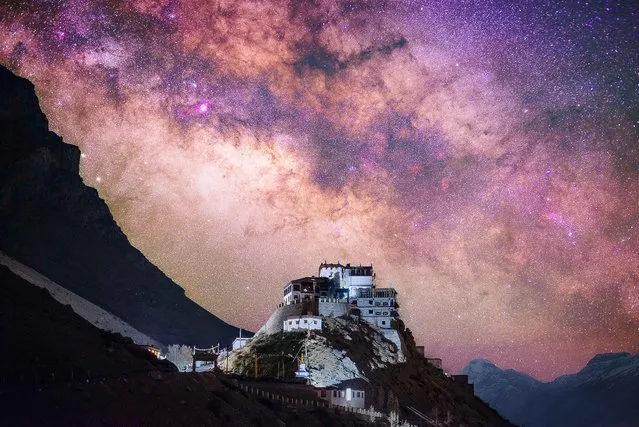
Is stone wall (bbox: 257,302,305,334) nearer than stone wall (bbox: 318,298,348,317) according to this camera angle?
Yes

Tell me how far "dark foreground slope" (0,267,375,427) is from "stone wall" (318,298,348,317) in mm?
61405

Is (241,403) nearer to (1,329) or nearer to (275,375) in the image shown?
(1,329)

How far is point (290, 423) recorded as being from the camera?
271ft

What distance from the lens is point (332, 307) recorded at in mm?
148375

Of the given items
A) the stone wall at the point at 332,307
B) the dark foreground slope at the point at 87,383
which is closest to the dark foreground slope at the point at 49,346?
the dark foreground slope at the point at 87,383

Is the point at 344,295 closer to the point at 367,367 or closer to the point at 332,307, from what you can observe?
the point at 332,307

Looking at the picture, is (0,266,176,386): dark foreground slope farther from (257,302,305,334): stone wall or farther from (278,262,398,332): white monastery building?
(278,262,398,332): white monastery building

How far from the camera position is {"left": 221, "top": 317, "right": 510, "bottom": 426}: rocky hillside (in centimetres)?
12138

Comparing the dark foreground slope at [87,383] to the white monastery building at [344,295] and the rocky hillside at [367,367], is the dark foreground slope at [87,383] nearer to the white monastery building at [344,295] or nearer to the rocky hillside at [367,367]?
the rocky hillside at [367,367]

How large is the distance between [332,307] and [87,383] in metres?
91.4

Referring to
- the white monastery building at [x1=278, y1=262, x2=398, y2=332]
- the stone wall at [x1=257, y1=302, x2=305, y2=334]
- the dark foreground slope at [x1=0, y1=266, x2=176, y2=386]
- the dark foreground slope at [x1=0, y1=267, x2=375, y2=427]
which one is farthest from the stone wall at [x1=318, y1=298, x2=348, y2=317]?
the dark foreground slope at [x1=0, y1=266, x2=176, y2=386]

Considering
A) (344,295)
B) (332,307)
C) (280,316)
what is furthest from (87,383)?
(344,295)

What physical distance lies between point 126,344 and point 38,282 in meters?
121

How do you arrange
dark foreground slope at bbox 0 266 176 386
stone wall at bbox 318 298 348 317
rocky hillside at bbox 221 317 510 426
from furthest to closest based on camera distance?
stone wall at bbox 318 298 348 317, rocky hillside at bbox 221 317 510 426, dark foreground slope at bbox 0 266 176 386
